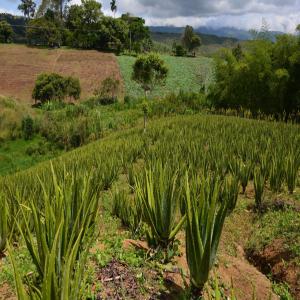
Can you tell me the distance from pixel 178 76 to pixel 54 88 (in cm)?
1716

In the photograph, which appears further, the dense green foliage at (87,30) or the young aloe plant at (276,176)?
the dense green foliage at (87,30)

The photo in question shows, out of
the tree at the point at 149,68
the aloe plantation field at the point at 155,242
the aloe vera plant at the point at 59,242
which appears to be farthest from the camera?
the tree at the point at 149,68

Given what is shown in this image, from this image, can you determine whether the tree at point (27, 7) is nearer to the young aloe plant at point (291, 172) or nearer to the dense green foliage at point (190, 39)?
the dense green foliage at point (190, 39)

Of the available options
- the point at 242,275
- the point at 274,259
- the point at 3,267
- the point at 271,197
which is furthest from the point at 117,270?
the point at 271,197

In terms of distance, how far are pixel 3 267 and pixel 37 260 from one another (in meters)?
0.73

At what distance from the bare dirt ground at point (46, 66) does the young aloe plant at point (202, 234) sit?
1347 inches

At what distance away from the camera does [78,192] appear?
313cm

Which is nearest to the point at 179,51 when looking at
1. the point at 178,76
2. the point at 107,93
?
the point at 178,76

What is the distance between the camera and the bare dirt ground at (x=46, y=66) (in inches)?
1506

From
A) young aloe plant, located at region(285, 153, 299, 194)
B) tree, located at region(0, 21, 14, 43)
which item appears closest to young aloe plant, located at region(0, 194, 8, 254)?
young aloe plant, located at region(285, 153, 299, 194)

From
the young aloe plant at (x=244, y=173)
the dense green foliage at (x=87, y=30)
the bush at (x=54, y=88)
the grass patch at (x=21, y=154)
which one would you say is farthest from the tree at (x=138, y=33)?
the young aloe plant at (x=244, y=173)

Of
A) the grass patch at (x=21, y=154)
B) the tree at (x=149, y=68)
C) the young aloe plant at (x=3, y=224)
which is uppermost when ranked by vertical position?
the tree at (x=149, y=68)

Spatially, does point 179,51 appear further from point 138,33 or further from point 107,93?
point 107,93

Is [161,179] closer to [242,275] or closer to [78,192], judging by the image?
[78,192]
